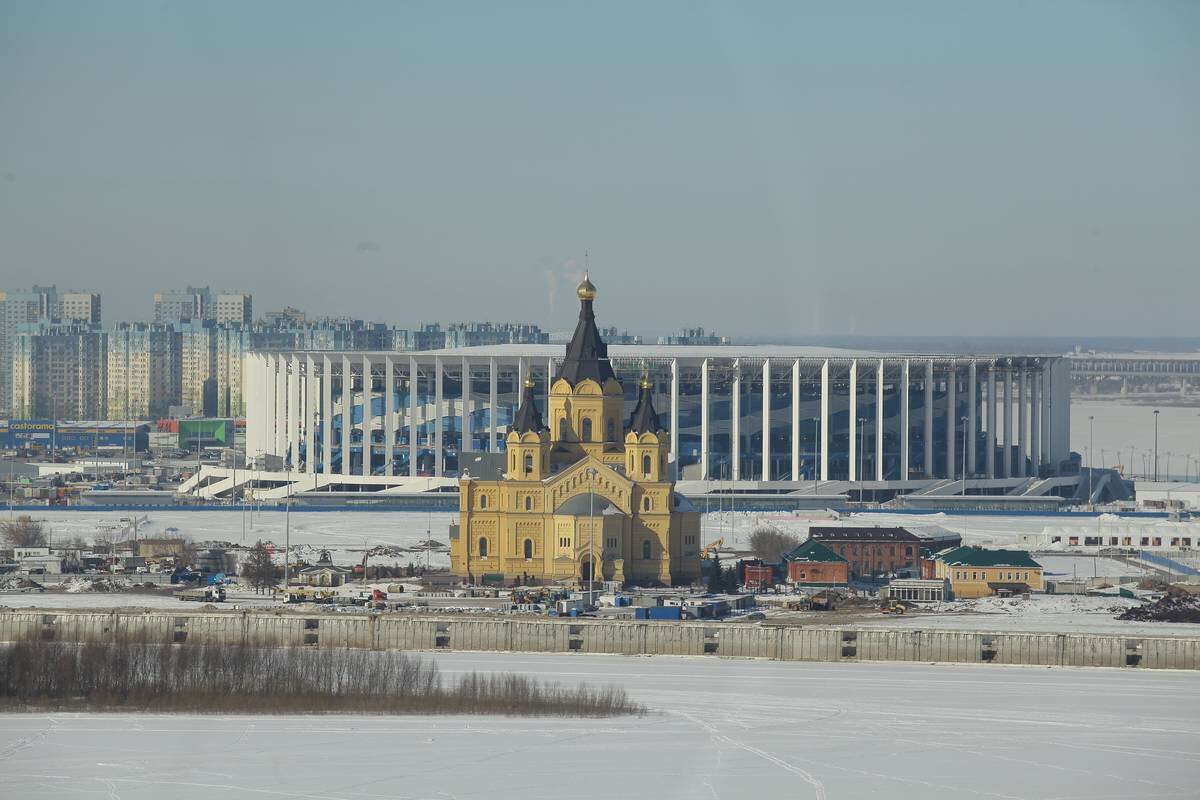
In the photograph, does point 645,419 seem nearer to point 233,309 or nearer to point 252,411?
point 252,411

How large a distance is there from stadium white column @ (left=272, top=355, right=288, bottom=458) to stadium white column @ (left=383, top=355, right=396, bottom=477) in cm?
648

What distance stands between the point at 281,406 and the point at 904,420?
23.5 meters

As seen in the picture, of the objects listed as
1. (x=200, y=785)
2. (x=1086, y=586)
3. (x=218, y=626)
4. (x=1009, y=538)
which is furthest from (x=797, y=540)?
(x=200, y=785)

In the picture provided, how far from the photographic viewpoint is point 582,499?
61125mm

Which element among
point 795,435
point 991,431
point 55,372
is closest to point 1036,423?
point 991,431

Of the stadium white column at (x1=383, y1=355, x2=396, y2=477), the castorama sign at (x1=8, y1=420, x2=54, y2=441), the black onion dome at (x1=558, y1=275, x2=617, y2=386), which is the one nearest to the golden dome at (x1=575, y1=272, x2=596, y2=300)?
the black onion dome at (x1=558, y1=275, x2=617, y2=386)

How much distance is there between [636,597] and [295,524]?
68.9 ft

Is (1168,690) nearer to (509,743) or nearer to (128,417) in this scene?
(509,743)

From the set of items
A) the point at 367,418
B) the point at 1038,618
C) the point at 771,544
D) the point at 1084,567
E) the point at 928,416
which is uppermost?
the point at 928,416

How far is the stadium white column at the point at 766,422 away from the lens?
89062 mm

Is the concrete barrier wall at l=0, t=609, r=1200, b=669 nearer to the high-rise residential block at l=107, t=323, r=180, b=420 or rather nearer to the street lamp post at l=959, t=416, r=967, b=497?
the street lamp post at l=959, t=416, r=967, b=497

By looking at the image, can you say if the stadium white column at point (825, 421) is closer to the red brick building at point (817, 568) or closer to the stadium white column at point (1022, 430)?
the stadium white column at point (1022, 430)

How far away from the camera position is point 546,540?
61.4 metres

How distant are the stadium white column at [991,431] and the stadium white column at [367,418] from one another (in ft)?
72.1
